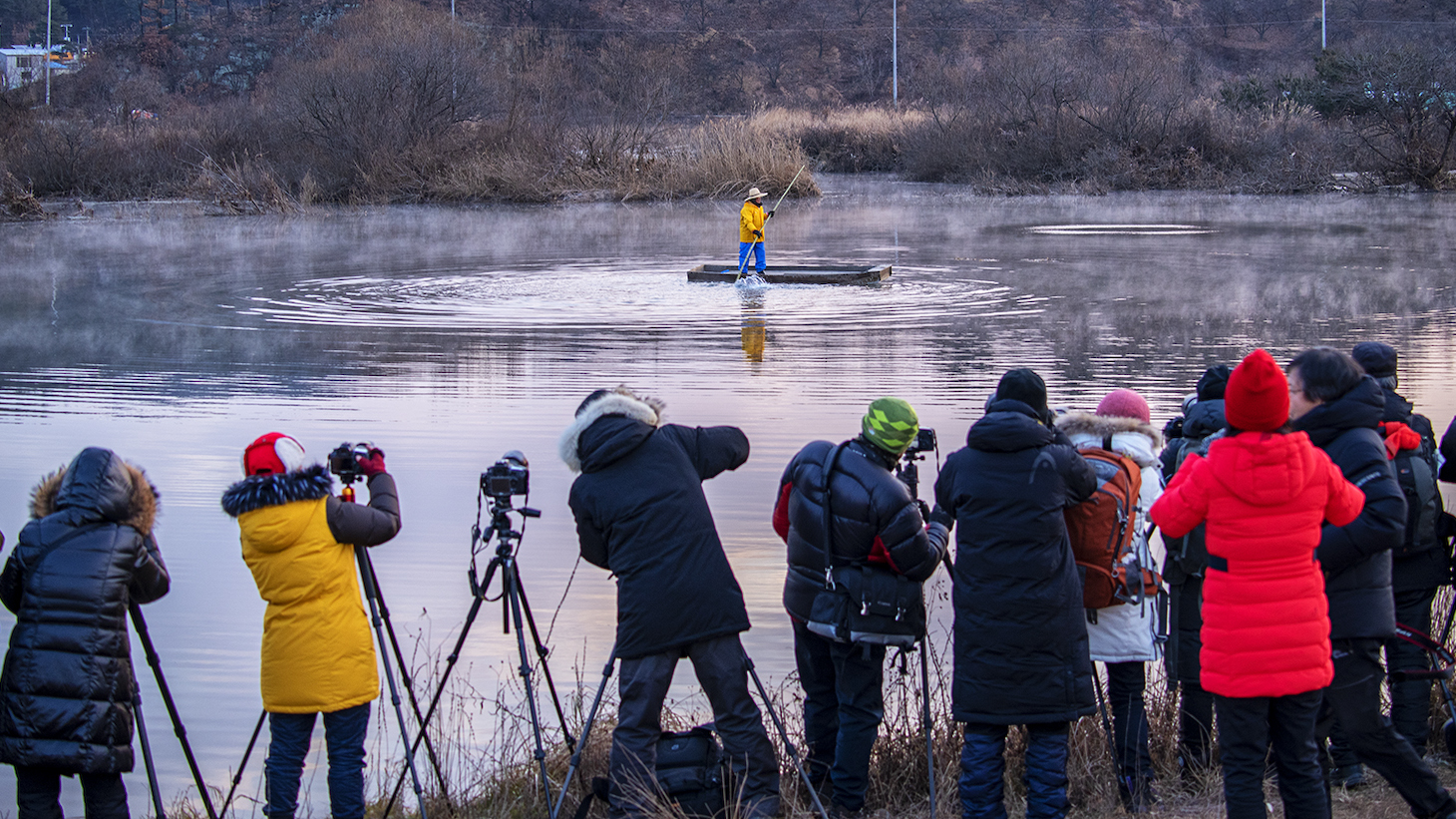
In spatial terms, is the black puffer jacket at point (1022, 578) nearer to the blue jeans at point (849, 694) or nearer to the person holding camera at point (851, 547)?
the person holding camera at point (851, 547)

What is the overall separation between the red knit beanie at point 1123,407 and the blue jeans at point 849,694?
1.30 metres

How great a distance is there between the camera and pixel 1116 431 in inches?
215

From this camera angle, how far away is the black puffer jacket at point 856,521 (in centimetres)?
491

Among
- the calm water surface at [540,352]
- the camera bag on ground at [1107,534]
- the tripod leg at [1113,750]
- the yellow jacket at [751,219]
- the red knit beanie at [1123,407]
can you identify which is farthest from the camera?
the yellow jacket at [751,219]

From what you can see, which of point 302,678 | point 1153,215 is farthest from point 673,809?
point 1153,215

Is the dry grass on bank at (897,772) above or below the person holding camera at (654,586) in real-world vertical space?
below

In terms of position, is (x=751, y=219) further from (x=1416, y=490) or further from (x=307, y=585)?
(x=307, y=585)

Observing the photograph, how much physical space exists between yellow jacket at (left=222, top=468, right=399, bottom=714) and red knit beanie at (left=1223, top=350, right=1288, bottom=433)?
272 centimetres

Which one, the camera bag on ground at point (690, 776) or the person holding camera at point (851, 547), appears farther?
the camera bag on ground at point (690, 776)

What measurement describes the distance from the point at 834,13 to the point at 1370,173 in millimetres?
62461

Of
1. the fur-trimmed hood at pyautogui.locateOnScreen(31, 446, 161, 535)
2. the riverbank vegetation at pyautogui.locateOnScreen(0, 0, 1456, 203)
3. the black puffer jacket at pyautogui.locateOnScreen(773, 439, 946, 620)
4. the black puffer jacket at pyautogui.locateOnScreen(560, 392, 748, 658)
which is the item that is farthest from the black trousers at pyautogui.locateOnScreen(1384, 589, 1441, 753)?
the riverbank vegetation at pyautogui.locateOnScreen(0, 0, 1456, 203)

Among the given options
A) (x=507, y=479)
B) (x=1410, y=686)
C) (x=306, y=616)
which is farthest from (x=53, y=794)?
(x=1410, y=686)

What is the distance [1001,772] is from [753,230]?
50.4ft

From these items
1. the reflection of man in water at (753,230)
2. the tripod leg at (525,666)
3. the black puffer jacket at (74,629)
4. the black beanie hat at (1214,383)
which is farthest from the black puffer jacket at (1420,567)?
the reflection of man in water at (753,230)
